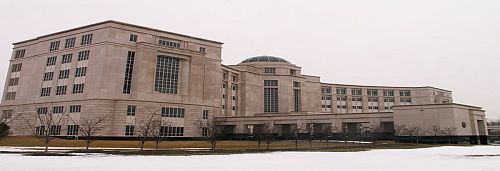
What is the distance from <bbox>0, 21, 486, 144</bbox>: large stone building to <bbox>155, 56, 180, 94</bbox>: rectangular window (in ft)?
0.65

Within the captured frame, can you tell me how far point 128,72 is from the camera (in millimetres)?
69500

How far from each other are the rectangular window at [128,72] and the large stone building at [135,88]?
194mm

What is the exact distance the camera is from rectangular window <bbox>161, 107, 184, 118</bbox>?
227 feet

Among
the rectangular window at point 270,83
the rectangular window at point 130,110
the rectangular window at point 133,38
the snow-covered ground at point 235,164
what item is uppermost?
the rectangular window at point 133,38

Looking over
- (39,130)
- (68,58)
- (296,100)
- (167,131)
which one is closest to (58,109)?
(39,130)

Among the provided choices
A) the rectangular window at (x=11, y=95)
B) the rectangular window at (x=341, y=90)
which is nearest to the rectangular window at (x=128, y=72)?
the rectangular window at (x=11, y=95)

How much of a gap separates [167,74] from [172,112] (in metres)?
8.08

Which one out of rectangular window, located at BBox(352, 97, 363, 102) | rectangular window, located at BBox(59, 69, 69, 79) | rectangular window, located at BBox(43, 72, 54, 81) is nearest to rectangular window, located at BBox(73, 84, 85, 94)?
rectangular window, located at BBox(59, 69, 69, 79)

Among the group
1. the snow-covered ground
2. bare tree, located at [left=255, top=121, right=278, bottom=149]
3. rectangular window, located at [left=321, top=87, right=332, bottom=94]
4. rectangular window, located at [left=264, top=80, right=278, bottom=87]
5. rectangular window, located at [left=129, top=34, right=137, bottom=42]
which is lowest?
the snow-covered ground

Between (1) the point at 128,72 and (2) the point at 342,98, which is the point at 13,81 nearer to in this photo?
(1) the point at 128,72

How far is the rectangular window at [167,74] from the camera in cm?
7100

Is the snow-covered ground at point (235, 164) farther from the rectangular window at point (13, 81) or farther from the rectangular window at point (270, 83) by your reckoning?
the rectangular window at point (270, 83)

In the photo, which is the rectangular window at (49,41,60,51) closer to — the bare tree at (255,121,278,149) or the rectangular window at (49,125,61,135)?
the rectangular window at (49,125,61,135)

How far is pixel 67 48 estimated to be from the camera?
7256 centimetres
